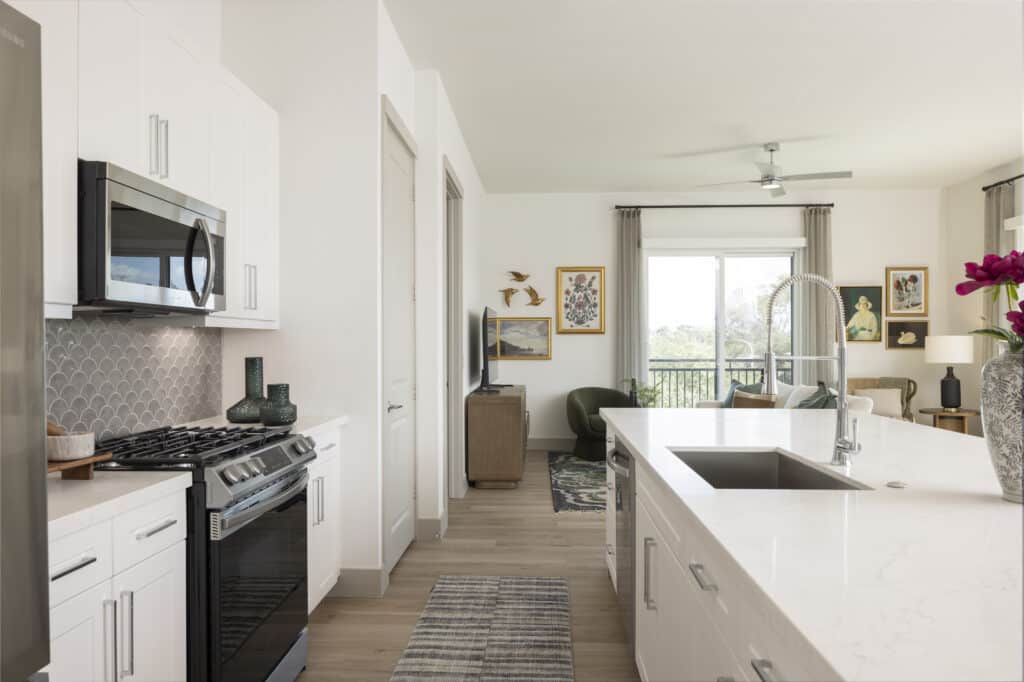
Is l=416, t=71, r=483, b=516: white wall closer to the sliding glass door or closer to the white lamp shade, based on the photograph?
the sliding glass door

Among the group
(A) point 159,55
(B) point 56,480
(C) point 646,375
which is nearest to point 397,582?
(B) point 56,480

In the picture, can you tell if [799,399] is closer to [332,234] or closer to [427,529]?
[427,529]

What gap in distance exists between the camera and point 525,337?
748 centimetres

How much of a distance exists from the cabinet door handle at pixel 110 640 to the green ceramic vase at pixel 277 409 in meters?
1.21

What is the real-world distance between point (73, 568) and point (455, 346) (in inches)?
156

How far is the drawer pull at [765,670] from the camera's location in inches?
35.2

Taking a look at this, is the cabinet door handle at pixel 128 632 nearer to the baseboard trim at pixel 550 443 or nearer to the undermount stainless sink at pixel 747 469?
the undermount stainless sink at pixel 747 469

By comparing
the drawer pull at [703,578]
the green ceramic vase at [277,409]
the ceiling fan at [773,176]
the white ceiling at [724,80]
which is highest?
the white ceiling at [724,80]

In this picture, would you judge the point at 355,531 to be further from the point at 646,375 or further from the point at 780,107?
the point at 646,375

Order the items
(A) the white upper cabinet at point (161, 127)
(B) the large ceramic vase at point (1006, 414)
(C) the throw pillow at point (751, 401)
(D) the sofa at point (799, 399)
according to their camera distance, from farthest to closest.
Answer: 1. (C) the throw pillow at point (751, 401)
2. (D) the sofa at point (799, 399)
3. (A) the white upper cabinet at point (161, 127)
4. (B) the large ceramic vase at point (1006, 414)

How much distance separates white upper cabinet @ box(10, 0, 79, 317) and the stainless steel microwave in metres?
0.04

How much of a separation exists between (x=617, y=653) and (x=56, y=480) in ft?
6.73

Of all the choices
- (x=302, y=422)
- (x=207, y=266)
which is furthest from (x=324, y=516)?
(x=207, y=266)

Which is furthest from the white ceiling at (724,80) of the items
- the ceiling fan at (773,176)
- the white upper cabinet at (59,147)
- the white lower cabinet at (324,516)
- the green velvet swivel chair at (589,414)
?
the green velvet swivel chair at (589,414)
